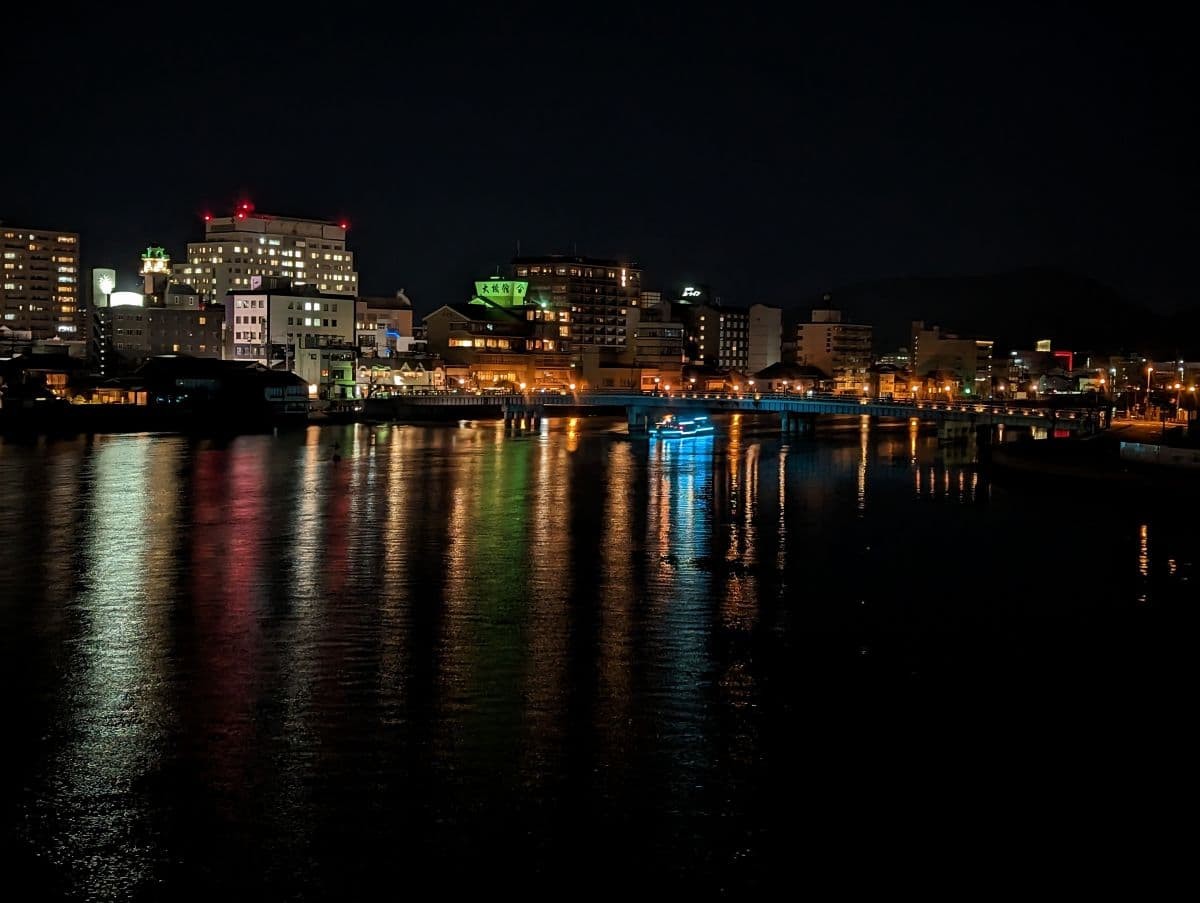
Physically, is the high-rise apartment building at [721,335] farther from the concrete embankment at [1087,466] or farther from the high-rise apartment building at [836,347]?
the concrete embankment at [1087,466]

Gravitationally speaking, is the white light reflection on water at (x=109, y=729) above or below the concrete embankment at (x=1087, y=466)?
below

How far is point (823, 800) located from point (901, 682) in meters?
2.74

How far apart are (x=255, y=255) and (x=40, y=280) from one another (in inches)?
745

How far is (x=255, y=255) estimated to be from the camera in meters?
60.3

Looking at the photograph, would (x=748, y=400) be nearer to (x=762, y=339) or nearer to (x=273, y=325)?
(x=273, y=325)

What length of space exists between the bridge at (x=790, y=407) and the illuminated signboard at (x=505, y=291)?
7683mm

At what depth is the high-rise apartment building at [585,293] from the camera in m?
61.8

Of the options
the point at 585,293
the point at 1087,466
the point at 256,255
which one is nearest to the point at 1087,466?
the point at 1087,466

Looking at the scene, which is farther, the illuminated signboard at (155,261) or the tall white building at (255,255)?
the tall white building at (255,255)

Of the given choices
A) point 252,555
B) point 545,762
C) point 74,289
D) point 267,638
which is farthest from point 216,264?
point 545,762

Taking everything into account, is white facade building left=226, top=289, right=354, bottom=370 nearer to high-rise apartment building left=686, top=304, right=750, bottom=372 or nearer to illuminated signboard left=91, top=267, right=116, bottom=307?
illuminated signboard left=91, top=267, right=116, bottom=307

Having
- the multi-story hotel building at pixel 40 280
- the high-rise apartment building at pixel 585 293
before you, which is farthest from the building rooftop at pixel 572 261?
the multi-story hotel building at pixel 40 280

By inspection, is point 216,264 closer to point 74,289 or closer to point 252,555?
point 74,289

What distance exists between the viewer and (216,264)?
5991 centimetres
